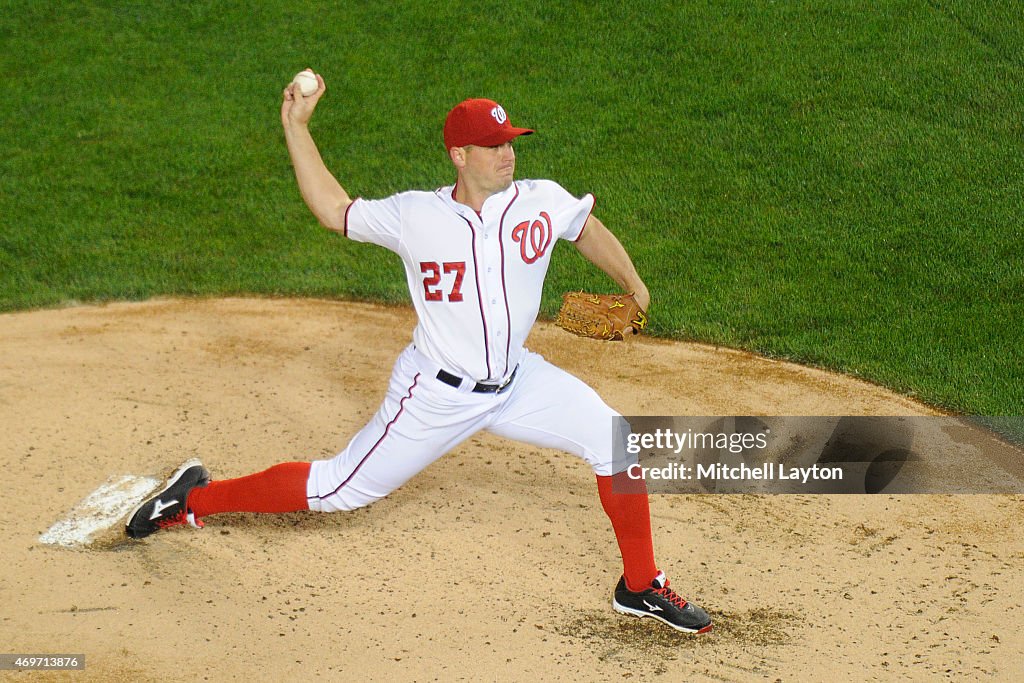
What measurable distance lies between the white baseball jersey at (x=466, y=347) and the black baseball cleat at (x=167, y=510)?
2.07 ft

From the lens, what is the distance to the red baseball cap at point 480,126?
4.13 meters

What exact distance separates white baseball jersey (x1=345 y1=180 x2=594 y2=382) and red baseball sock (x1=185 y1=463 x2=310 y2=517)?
30.0 inches

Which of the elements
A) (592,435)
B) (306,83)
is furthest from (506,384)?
(306,83)

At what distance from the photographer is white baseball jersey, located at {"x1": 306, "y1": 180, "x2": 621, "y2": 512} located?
4.24m

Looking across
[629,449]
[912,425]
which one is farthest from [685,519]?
[912,425]

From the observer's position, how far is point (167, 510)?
4.80 meters

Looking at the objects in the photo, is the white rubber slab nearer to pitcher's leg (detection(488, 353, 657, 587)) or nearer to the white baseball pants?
the white baseball pants

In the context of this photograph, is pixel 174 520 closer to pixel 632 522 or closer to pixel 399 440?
pixel 399 440

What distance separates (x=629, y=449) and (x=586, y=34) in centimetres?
657

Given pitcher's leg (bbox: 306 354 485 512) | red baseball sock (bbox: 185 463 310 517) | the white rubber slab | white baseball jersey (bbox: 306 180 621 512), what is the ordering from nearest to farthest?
white baseball jersey (bbox: 306 180 621 512) → pitcher's leg (bbox: 306 354 485 512) → red baseball sock (bbox: 185 463 310 517) → the white rubber slab

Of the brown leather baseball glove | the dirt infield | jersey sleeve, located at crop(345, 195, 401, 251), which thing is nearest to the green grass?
the dirt infield

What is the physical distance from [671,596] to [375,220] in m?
1.80

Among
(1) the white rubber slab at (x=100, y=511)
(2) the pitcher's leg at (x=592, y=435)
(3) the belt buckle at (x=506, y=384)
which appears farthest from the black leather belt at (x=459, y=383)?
(1) the white rubber slab at (x=100, y=511)

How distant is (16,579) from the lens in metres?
4.63
